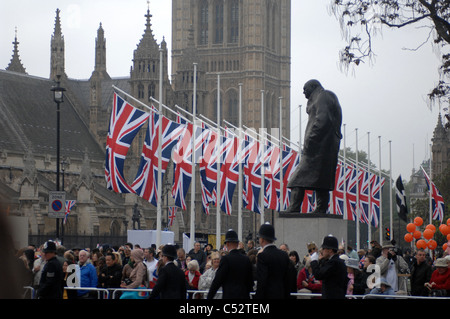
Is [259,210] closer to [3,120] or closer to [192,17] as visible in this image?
[3,120]

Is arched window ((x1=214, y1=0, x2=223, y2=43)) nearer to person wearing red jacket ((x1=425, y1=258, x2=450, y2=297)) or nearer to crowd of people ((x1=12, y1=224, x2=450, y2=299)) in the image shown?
crowd of people ((x1=12, y1=224, x2=450, y2=299))

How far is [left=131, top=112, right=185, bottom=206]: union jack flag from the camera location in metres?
30.1

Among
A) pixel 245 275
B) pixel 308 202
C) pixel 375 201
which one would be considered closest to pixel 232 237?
pixel 245 275

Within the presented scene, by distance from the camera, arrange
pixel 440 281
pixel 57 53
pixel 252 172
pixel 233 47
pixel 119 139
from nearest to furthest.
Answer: pixel 440 281
pixel 119 139
pixel 252 172
pixel 57 53
pixel 233 47

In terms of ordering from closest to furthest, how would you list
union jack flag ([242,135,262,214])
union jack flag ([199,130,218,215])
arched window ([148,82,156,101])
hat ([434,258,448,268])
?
hat ([434,258,448,268]) < union jack flag ([199,130,218,215]) < union jack flag ([242,135,262,214]) < arched window ([148,82,156,101])

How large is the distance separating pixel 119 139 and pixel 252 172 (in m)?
10.1

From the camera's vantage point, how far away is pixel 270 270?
930cm

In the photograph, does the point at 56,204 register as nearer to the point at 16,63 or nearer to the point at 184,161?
the point at 184,161

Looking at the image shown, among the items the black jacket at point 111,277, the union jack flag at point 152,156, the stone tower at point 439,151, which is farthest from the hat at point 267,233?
the stone tower at point 439,151

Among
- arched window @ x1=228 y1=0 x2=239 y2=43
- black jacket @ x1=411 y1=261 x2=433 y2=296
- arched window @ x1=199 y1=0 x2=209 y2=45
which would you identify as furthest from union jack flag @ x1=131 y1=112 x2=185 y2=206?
arched window @ x1=199 y1=0 x2=209 y2=45

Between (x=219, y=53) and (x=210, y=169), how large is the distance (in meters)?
89.9

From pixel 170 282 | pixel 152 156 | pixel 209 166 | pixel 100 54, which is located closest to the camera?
pixel 170 282

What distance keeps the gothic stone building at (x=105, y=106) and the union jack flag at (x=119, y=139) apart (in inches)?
591
